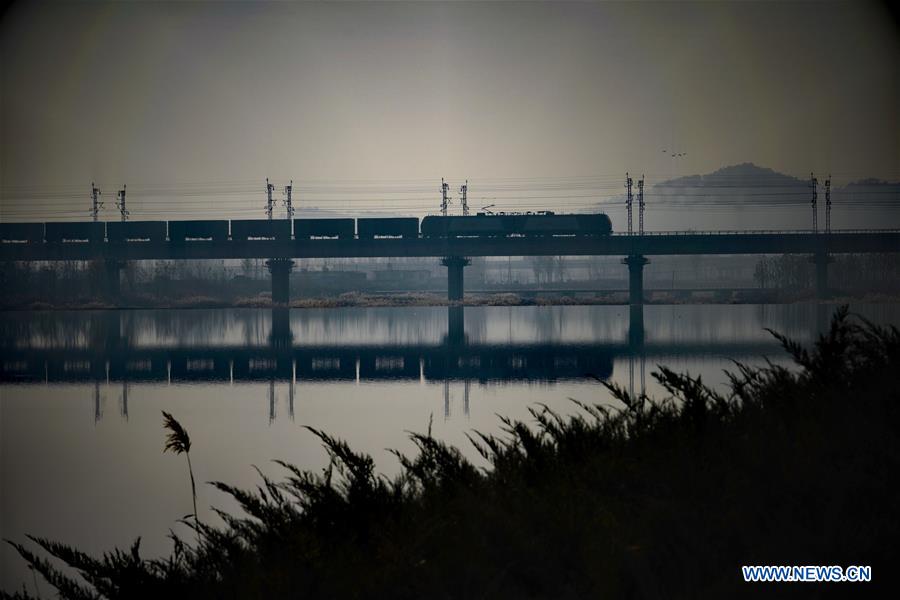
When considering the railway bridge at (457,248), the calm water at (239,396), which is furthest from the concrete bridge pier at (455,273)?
the calm water at (239,396)

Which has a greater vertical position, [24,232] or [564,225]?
[24,232]

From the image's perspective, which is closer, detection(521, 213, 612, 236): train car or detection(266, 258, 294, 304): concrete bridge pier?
Answer: detection(521, 213, 612, 236): train car

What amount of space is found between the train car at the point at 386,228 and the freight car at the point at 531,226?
3.41 meters

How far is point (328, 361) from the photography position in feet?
116

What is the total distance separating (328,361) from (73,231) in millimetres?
84259

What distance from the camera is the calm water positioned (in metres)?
13.7

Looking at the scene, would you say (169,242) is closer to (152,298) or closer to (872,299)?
(152,298)

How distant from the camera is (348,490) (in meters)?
7.94

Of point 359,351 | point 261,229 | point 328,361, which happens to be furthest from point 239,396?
point 261,229

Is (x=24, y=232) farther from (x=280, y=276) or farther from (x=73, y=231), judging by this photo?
(x=280, y=276)

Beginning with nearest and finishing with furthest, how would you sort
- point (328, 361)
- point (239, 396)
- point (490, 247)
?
1. point (239, 396)
2. point (328, 361)
3. point (490, 247)

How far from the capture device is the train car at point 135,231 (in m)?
108

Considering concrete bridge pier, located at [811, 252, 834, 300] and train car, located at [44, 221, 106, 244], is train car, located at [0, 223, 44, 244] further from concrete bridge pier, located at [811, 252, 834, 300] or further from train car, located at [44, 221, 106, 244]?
concrete bridge pier, located at [811, 252, 834, 300]

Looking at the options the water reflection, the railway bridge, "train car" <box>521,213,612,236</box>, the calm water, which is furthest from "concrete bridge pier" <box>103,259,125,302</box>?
the calm water
